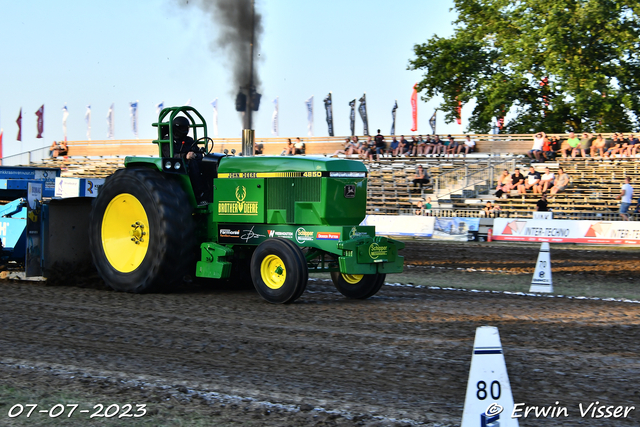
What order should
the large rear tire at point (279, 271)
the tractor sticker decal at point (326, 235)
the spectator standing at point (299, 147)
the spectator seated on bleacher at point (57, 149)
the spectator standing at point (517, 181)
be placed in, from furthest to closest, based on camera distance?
the spectator seated on bleacher at point (57, 149) → the spectator standing at point (299, 147) → the spectator standing at point (517, 181) → the tractor sticker decal at point (326, 235) → the large rear tire at point (279, 271)

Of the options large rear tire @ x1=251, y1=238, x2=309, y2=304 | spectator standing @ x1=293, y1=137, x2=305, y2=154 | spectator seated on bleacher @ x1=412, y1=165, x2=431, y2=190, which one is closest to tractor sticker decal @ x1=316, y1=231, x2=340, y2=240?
large rear tire @ x1=251, y1=238, x2=309, y2=304

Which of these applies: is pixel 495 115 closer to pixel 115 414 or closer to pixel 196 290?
pixel 196 290

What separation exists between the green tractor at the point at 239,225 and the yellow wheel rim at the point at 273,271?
0.04 ft

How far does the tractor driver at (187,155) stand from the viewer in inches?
359

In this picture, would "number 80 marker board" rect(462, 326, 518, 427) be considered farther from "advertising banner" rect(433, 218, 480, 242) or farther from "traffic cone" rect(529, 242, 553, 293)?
"advertising banner" rect(433, 218, 480, 242)

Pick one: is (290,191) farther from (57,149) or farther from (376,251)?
(57,149)

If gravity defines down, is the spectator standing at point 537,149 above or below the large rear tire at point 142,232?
above

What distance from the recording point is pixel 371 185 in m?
26.4

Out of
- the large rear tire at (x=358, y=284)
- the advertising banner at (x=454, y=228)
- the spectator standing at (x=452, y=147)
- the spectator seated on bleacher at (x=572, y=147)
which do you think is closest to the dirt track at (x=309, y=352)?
the large rear tire at (x=358, y=284)

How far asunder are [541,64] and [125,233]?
93.3 ft

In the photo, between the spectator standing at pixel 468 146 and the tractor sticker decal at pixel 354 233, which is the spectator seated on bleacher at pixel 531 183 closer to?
the spectator standing at pixel 468 146

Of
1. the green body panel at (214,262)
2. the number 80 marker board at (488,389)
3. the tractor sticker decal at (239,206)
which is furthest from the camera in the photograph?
the tractor sticker decal at (239,206)

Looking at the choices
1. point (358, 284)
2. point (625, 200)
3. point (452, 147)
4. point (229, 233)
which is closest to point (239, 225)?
point (229, 233)

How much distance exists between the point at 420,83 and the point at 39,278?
96.5 ft
